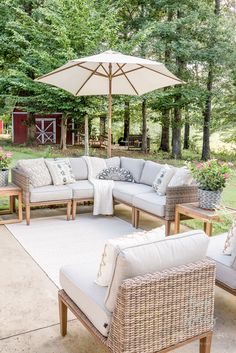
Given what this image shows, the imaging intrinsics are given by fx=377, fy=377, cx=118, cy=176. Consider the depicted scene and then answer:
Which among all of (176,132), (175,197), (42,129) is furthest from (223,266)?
(42,129)

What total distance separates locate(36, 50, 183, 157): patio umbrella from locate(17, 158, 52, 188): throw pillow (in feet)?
4.65

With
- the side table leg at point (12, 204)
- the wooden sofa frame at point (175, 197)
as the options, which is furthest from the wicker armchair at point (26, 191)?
the wooden sofa frame at point (175, 197)

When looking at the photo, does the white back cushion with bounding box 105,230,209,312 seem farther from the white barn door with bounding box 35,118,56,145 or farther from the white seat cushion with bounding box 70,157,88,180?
the white barn door with bounding box 35,118,56,145

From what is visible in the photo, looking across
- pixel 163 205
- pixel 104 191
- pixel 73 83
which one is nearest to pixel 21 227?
pixel 104 191

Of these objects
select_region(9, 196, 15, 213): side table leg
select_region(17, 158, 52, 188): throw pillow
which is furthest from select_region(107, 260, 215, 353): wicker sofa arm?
select_region(9, 196, 15, 213): side table leg

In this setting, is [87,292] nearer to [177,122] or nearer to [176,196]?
[176,196]

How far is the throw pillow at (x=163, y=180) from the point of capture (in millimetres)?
5344

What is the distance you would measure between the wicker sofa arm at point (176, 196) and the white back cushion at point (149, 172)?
3.70ft

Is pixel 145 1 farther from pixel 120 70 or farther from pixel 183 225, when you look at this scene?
pixel 183 225

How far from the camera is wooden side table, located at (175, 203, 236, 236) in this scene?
424cm

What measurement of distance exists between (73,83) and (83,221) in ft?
7.86

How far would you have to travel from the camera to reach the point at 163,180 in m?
5.39

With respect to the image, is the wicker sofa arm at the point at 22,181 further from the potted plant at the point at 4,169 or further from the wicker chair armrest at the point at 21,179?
the potted plant at the point at 4,169

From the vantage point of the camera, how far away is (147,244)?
2109 mm
